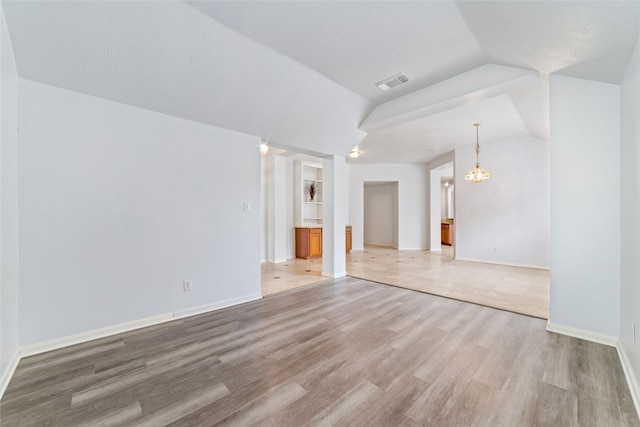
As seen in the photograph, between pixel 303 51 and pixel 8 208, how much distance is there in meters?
2.78

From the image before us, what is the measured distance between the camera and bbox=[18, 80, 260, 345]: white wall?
2.24m

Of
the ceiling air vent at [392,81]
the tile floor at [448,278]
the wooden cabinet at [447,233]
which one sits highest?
the ceiling air vent at [392,81]

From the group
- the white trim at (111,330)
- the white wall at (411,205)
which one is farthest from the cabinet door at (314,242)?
the white trim at (111,330)

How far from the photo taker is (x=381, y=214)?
10117 mm

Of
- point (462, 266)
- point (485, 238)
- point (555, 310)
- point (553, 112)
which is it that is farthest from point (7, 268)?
point (485, 238)

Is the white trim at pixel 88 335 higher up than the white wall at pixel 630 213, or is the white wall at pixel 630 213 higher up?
the white wall at pixel 630 213

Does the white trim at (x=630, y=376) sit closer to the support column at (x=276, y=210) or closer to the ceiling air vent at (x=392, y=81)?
the ceiling air vent at (x=392, y=81)

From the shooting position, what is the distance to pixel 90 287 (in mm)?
2477

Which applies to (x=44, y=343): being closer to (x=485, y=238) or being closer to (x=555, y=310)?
(x=555, y=310)

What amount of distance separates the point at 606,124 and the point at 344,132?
3.04 m

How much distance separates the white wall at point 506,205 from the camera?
5.68m

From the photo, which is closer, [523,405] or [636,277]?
[523,405]

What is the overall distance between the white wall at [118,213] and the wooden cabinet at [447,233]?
887 centimetres

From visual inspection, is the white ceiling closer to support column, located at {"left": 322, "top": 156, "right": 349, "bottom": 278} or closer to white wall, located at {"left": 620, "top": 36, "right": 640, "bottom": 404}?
white wall, located at {"left": 620, "top": 36, "right": 640, "bottom": 404}
